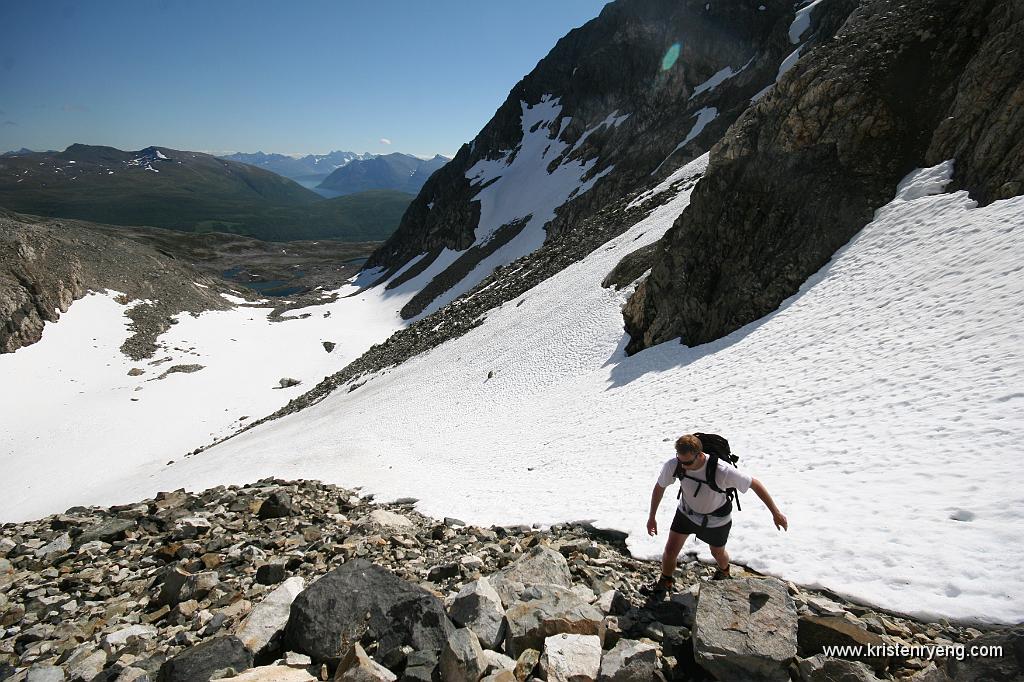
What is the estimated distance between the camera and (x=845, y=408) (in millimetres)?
9492

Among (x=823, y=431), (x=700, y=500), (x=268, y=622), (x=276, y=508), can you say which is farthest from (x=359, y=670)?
(x=823, y=431)

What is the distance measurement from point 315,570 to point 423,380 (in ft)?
69.5

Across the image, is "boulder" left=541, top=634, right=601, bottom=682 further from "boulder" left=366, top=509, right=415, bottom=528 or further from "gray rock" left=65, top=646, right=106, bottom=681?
"boulder" left=366, top=509, right=415, bottom=528

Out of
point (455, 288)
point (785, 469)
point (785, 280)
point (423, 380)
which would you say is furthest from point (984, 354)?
point (455, 288)

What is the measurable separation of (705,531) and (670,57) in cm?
7749

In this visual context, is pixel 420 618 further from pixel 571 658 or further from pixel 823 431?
pixel 823 431

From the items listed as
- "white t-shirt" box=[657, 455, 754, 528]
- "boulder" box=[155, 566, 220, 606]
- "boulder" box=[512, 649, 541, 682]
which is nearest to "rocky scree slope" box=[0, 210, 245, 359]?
"boulder" box=[155, 566, 220, 606]

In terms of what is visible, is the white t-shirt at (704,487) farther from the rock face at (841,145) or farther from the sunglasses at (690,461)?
the rock face at (841,145)

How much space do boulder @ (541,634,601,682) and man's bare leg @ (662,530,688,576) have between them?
1.77 m

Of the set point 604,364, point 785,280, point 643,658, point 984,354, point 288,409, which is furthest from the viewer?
point 288,409

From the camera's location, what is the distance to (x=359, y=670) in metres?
4.16

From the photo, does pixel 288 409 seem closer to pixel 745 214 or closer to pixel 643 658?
pixel 745 214

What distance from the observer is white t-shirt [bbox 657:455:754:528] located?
564 cm

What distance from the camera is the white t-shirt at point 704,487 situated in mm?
5641
